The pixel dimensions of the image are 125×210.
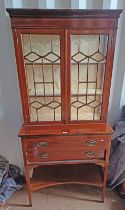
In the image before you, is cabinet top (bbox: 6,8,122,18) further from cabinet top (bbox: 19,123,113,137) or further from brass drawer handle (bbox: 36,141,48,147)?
brass drawer handle (bbox: 36,141,48,147)

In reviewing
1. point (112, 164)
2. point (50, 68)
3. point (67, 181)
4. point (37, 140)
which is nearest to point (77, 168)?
point (67, 181)

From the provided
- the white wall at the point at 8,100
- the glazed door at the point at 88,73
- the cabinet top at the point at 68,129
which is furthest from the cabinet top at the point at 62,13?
the cabinet top at the point at 68,129

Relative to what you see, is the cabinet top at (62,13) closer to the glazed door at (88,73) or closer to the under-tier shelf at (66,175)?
the glazed door at (88,73)

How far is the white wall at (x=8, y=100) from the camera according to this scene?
1.53m

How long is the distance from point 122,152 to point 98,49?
0.94 meters

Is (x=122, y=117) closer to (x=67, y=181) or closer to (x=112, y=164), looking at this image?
(x=112, y=164)

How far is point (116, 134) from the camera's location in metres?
1.72

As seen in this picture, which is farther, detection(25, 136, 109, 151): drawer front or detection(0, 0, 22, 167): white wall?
detection(0, 0, 22, 167): white wall

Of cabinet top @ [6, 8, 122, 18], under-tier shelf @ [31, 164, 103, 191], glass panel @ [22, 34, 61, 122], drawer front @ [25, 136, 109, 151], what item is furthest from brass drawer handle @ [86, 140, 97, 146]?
cabinet top @ [6, 8, 122, 18]

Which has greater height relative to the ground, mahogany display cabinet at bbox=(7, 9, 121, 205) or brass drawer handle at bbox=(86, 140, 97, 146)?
mahogany display cabinet at bbox=(7, 9, 121, 205)

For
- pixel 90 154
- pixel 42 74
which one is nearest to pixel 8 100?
pixel 42 74

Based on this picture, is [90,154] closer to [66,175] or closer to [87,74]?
[66,175]

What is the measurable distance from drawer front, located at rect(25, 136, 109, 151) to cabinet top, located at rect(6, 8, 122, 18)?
88cm

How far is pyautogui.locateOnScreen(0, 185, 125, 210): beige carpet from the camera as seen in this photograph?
1.68m
